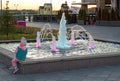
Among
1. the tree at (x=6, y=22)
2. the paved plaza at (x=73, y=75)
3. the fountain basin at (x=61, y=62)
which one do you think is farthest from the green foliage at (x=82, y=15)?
the paved plaza at (x=73, y=75)

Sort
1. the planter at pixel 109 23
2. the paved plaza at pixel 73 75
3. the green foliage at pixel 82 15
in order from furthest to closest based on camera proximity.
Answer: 1. the green foliage at pixel 82 15
2. the planter at pixel 109 23
3. the paved plaza at pixel 73 75

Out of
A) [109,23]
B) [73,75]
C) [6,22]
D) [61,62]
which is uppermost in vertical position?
[6,22]

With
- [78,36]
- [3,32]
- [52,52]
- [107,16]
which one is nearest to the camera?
[52,52]

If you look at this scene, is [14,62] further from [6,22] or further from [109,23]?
[109,23]

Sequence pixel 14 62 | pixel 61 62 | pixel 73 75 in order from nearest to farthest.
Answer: pixel 73 75 → pixel 14 62 → pixel 61 62

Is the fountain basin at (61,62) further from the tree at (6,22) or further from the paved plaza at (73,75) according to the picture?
the tree at (6,22)

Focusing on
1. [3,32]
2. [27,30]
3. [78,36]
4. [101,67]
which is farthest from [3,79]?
[27,30]

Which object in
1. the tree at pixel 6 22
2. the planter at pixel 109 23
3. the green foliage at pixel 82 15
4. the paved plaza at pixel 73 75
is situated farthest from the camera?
the green foliage at pixel 82 15

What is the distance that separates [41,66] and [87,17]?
3533 centimetres

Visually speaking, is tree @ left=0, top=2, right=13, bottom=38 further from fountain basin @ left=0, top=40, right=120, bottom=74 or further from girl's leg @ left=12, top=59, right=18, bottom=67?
girl's leg @ left=12, top=59, right=18, bottom=67

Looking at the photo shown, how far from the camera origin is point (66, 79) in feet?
29.1

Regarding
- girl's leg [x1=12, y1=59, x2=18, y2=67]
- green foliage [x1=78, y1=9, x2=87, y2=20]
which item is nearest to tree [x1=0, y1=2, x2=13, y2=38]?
girl's leg [x1=12, y1=59, x2=18, y2=67]

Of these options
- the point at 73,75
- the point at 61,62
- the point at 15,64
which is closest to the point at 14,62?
the point at 15,64

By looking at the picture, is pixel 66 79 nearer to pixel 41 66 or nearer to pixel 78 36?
pixel 41 66
